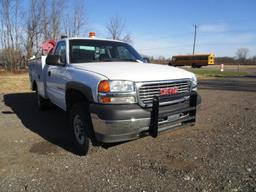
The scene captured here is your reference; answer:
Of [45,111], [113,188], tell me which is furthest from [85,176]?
[45,111]

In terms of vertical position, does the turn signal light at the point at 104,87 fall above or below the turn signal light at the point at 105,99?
above

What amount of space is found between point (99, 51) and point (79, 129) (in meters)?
1.67

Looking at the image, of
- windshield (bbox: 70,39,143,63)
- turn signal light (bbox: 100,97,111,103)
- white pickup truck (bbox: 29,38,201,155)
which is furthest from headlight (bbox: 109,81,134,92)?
windshield (bbox: 70,39,143,63)

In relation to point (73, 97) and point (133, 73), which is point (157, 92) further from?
point (73, 97)

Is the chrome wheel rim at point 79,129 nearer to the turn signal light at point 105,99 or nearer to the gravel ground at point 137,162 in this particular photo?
the gravel ground at point 137,162

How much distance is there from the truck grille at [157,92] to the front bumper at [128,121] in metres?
0.10

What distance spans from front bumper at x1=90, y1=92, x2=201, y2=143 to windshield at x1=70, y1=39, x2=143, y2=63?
1.55 m

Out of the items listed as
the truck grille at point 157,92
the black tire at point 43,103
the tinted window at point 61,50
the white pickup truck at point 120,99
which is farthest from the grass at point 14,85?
the truck grille at point 157,92

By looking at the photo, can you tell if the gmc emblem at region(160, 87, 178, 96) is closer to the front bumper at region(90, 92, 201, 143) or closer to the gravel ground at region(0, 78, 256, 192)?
the front bumper at region(90, 92, 201, 143)

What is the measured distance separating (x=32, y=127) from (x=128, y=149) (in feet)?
8.55

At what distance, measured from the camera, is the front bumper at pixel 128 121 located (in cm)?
323

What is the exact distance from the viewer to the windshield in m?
4.64

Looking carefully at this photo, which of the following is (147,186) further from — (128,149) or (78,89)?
(78,89)

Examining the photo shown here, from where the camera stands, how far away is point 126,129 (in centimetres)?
329
